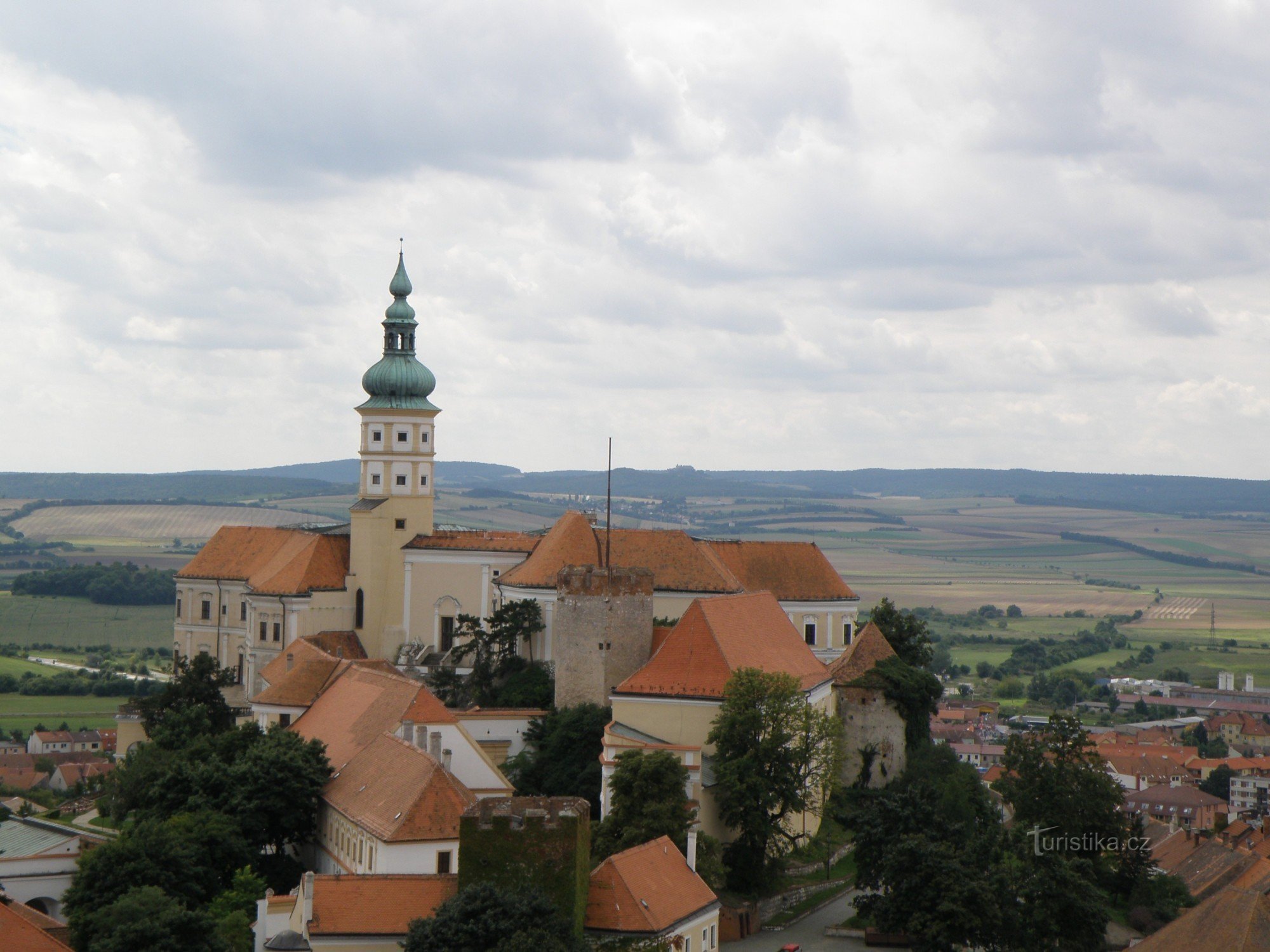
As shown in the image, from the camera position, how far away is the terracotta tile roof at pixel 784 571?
298ft

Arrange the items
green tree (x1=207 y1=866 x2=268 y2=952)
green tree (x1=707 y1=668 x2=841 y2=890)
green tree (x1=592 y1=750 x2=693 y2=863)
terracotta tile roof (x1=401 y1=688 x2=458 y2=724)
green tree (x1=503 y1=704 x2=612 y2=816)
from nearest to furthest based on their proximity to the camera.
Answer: green tree (x1=207 y1=866 x2=268 y2=952) < green tree (x1=592 y1=750 x2=693 y2=863) < green tree (x1=707 y1=668 x2=841 y2=890) < terracotta tile roof (x1=401 y1=688 x2=458 y2=724) < green tree (x1=503 y1=704 x2=612 y2=816)

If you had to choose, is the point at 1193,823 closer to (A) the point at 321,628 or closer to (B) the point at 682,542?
(B) the point at 682,542

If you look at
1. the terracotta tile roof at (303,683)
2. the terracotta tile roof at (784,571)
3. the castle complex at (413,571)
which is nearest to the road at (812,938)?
the castle complex at (413,571)

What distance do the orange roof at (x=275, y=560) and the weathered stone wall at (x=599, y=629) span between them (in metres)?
20.0

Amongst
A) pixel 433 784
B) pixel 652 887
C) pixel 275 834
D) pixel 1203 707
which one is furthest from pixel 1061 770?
pixel 1203 707

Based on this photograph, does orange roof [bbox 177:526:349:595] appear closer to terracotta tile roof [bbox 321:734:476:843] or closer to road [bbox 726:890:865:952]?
terracotta tile roof [bbox 321:734:476:843]

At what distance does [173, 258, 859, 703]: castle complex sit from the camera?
265 feet

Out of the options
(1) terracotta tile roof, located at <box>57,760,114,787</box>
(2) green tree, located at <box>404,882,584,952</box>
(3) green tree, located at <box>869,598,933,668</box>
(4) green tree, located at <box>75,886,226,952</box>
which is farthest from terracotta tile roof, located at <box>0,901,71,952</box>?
(1) terracotta tile roof, located at <box>57,760,114,787</box>

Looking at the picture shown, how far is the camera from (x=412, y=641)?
85062 millimetres

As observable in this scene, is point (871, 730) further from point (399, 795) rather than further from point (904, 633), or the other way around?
point (399, 795)

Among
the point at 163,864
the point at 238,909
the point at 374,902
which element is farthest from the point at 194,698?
the point at 374,902

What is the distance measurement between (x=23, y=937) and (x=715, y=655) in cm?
2911

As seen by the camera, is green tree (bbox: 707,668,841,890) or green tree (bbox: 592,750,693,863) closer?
green tree (bbox: 592,750,693,863)

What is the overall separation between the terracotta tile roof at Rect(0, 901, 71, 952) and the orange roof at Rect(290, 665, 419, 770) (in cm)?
1882
